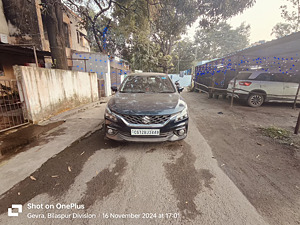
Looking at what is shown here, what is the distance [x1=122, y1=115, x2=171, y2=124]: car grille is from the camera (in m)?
2.51

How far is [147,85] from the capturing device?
12.4ft

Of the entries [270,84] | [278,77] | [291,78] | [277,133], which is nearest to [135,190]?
[277,133]

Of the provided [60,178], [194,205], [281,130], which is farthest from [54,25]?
[281,130]

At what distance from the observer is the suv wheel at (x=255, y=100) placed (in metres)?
6.99

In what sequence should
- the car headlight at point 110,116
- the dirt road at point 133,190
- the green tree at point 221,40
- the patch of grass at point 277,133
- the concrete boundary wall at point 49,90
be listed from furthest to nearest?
the green tree at point 221,40 < the concrete boundary wall at point 49,90 < the patch of grass at point 277,133 < the car headlight at point 110,116 < the dirt road at point 133,190

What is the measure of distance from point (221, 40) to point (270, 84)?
4182 centimetres

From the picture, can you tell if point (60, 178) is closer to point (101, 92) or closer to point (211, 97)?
point (101, 92)

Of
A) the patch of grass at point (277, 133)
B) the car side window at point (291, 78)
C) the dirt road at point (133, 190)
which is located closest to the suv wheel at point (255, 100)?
the car side window at point (291, 78)

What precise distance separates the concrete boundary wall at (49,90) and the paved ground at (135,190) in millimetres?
2277

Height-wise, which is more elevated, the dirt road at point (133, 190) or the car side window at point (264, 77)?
the car side window at point (264, 77)

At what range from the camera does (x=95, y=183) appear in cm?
203

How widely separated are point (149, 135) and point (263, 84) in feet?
23.9

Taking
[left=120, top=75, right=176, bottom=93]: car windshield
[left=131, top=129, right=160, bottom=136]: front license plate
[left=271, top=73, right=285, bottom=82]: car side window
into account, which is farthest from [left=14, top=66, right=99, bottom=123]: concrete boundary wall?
[left=271, top=73, right=285, bottom=82]: car side window

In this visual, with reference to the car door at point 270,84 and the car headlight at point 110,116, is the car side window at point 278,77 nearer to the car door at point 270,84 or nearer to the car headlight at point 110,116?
the car door at point 270,84
